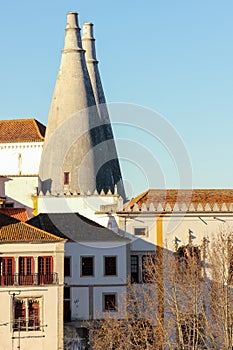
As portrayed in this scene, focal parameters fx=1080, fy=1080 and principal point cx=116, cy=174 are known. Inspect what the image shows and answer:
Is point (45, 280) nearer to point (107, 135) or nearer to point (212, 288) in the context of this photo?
point (212, 288)

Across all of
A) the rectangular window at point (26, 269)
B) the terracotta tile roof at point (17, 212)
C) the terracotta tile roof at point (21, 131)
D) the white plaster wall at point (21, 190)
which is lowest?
the rectangular window at point (26, 269)

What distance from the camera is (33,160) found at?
298 ft

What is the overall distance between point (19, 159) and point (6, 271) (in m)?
28.9

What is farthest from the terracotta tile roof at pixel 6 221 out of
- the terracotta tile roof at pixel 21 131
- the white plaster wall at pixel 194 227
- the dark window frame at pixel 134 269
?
the terracotta tile roof at pixel 21 131

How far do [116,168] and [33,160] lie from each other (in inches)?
278

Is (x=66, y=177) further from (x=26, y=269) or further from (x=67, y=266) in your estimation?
(x=26, y=269)

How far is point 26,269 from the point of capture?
208 ft

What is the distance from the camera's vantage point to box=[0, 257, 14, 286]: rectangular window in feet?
206

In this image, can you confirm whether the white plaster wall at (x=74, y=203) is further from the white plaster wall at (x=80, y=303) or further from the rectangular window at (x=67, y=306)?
the rectangular window at (x=67, y=306)

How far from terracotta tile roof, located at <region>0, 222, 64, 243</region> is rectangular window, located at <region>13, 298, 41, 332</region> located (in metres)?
3.53

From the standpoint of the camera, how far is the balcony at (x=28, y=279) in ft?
206

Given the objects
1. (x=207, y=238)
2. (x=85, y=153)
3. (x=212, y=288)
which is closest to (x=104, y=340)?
(x=212, y=288)

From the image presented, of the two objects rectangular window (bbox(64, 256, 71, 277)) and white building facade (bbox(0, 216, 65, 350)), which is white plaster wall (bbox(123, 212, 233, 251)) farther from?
white building facade (bbox(0, 216, 65, 350))

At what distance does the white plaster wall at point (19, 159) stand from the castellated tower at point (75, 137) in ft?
12.3
